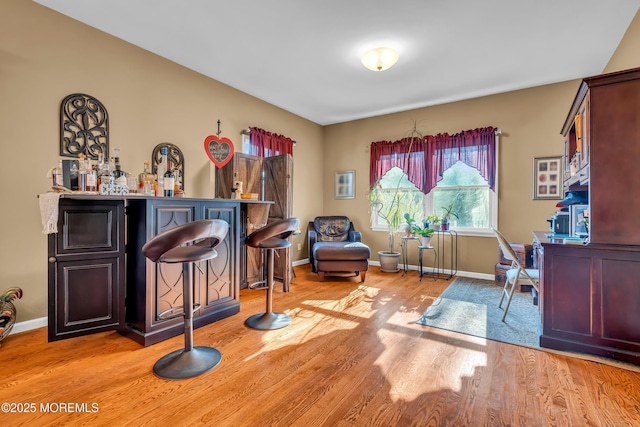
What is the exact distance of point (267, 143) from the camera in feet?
15.7

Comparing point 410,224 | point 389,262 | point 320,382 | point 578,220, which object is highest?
point 578,220

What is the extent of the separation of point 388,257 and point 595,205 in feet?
10.2

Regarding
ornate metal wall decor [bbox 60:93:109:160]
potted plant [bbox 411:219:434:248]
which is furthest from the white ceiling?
potted plant [bbox 411:219:434:248]

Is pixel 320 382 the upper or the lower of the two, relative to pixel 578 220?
lower

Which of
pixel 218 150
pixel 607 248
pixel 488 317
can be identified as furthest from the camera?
pixel 218 150

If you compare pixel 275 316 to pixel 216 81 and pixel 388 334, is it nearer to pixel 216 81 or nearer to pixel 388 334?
pixel 388 334

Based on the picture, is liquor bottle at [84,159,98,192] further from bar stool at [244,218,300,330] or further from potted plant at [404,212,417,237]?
potted plant at [404,212,417,237]

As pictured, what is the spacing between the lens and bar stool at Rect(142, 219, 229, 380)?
1718 mm

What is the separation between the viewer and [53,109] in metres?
2.66

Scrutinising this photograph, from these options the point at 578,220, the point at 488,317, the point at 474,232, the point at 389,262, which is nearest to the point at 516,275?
the point at 488,317

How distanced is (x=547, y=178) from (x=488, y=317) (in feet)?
8.17

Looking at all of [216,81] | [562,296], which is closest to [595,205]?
[562,296]

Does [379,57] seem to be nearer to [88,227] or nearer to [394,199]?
[394,199]

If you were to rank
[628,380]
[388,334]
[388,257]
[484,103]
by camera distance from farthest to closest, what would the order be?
1. [388,257]
2. [484,103]
3. [388,334]
4. [628,380]
